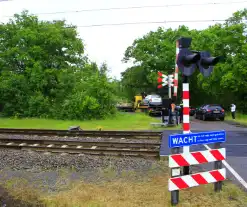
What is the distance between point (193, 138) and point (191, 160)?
0.41 meters

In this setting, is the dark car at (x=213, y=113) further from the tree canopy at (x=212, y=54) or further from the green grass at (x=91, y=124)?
the green grass at (x=91, y=124)

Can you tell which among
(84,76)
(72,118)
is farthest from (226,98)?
(72,118)

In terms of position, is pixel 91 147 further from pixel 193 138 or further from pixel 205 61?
pixel 205 61

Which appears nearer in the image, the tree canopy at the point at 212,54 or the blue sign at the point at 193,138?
the blue sign at the point at 193,138

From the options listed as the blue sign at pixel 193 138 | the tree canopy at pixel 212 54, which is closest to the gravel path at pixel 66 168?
the blue sign at pixel 193 138

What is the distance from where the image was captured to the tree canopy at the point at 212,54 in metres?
31.9

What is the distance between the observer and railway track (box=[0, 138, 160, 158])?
1005 cm

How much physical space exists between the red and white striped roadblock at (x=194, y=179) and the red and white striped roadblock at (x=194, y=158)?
247mm

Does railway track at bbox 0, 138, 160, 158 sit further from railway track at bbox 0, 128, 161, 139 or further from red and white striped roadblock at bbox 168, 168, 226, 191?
red and white striped roadblock at bbox 168, 168, 226, 191

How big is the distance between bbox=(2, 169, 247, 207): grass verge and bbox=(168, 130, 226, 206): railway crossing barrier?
0.30 metres

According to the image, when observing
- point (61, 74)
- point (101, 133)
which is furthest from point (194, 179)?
point (61, 74)

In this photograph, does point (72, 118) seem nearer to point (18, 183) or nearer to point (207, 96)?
point (18, 183)

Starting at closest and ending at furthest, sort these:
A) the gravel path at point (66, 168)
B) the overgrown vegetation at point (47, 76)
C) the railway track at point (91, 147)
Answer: the gravel path at point (66, 168)
the railway track at point (91, 147)
the overgrown vegetation at point (47, 76)

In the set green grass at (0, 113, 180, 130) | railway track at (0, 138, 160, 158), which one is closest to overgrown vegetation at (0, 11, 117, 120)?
green grass at (0, 113, 180, 130)
